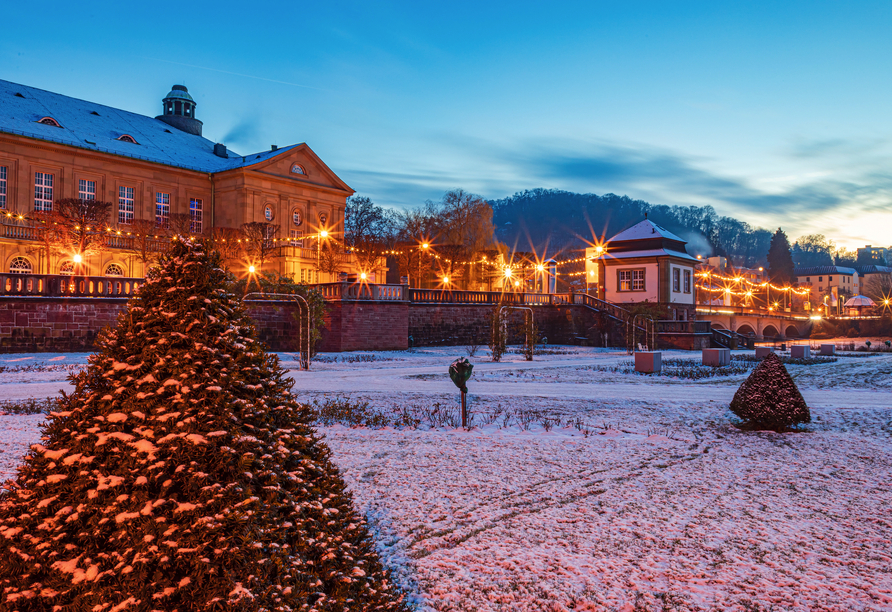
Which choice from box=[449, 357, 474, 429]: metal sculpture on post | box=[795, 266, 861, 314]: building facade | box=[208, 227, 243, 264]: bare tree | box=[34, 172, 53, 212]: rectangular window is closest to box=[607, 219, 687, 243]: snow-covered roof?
box=[208, 227, 243, 264]: bare tree

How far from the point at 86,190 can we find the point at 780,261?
105 meters

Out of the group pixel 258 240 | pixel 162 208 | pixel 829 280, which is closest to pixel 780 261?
pixel 829 280

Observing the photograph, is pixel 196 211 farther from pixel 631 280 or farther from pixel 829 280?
pixel 829 280

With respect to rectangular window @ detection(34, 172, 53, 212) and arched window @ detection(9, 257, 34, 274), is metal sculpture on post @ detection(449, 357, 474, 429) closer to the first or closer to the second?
arched window @ detection(9, 257, 34, 274)

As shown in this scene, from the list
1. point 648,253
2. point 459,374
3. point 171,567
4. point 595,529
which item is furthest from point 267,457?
point 648,253

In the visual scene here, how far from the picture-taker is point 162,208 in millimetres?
48812

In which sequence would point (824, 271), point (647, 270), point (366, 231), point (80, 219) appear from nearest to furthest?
1. point (80, 219)
2. point (647, 270)
3. point (366, 231)
4. point (824, 271)

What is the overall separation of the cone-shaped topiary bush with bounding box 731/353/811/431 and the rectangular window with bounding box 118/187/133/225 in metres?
45.6

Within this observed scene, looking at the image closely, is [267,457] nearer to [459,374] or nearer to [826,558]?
[826,558]

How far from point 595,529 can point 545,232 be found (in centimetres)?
17890

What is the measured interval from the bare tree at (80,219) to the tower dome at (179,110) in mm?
28149

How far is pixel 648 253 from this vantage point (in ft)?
156

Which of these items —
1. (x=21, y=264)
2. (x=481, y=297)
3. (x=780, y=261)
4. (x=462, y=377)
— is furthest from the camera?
(x=780, y=261)

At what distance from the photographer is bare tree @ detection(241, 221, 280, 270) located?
44375 millimetres
